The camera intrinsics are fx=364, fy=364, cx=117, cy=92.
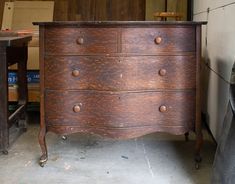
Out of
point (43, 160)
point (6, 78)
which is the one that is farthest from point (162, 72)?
point (6, 78)

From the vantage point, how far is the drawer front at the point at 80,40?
1914mm

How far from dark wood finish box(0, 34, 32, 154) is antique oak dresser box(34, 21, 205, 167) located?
308 mm

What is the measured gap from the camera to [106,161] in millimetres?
2121

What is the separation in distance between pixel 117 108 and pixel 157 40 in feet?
1.38

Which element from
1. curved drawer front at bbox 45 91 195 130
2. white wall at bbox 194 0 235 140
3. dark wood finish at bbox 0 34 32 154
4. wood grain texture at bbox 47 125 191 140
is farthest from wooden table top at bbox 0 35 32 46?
white wall at bbox 194 0 235 140

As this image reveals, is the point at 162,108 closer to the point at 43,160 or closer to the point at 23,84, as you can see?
the point at 43,160

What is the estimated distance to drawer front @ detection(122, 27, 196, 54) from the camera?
1916 mm

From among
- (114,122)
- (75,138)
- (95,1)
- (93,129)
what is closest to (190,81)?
(114,122)

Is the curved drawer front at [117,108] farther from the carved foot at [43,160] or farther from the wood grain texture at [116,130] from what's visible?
the carved foot at [43,160]

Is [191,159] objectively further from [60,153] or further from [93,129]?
Result: [60,153]

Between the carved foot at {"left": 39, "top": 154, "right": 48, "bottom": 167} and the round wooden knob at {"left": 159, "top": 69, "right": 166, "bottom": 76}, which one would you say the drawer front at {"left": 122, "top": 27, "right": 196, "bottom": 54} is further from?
the carved foot at {"left": 39, "top": 154, "right": 48, "bottom": 167}

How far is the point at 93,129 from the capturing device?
6.59 feet

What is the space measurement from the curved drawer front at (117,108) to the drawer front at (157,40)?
0.79 ft

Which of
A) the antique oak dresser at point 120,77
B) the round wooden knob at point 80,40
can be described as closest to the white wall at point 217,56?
the antique oak dresser at point 120,77
